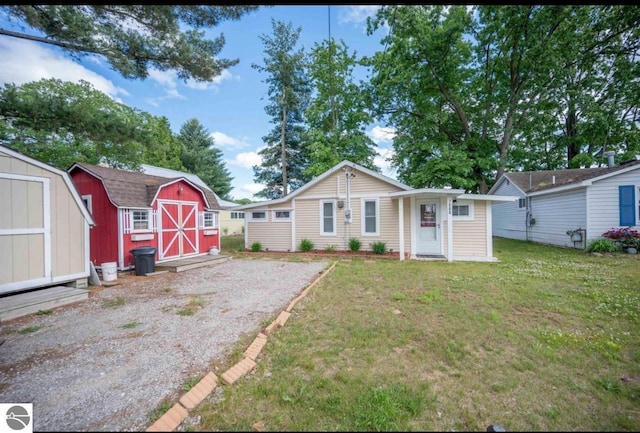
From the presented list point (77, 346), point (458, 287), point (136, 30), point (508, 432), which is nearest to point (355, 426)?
point (508, 432)

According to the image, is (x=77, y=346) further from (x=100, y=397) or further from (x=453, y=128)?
(x=453, y=128)

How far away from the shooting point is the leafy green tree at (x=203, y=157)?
29312 millimetres

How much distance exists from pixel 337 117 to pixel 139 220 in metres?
15.0

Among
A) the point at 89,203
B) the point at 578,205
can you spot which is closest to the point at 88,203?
the point at 89,203

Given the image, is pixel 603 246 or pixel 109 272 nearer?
pixel 109 272

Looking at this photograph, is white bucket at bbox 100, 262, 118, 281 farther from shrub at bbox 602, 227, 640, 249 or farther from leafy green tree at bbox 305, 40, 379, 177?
shrub at bbox 602, 227, 640, 249

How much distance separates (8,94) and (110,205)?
3.44 metres

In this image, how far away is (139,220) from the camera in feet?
26.4

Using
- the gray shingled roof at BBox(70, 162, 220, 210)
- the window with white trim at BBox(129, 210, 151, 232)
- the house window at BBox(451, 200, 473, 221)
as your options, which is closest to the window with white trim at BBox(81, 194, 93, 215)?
the gray shingled roof at BBox(70, 162, 220, 210)

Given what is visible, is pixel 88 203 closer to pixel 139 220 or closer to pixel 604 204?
pixel 139 220

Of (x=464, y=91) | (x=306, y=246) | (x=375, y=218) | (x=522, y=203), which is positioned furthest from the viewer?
(x=464, y=91)

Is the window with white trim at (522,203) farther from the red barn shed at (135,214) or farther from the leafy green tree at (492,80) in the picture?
the red barn shed at (135,214)

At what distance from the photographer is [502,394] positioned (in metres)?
2.23

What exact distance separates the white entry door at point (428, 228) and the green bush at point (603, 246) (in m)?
5.85
